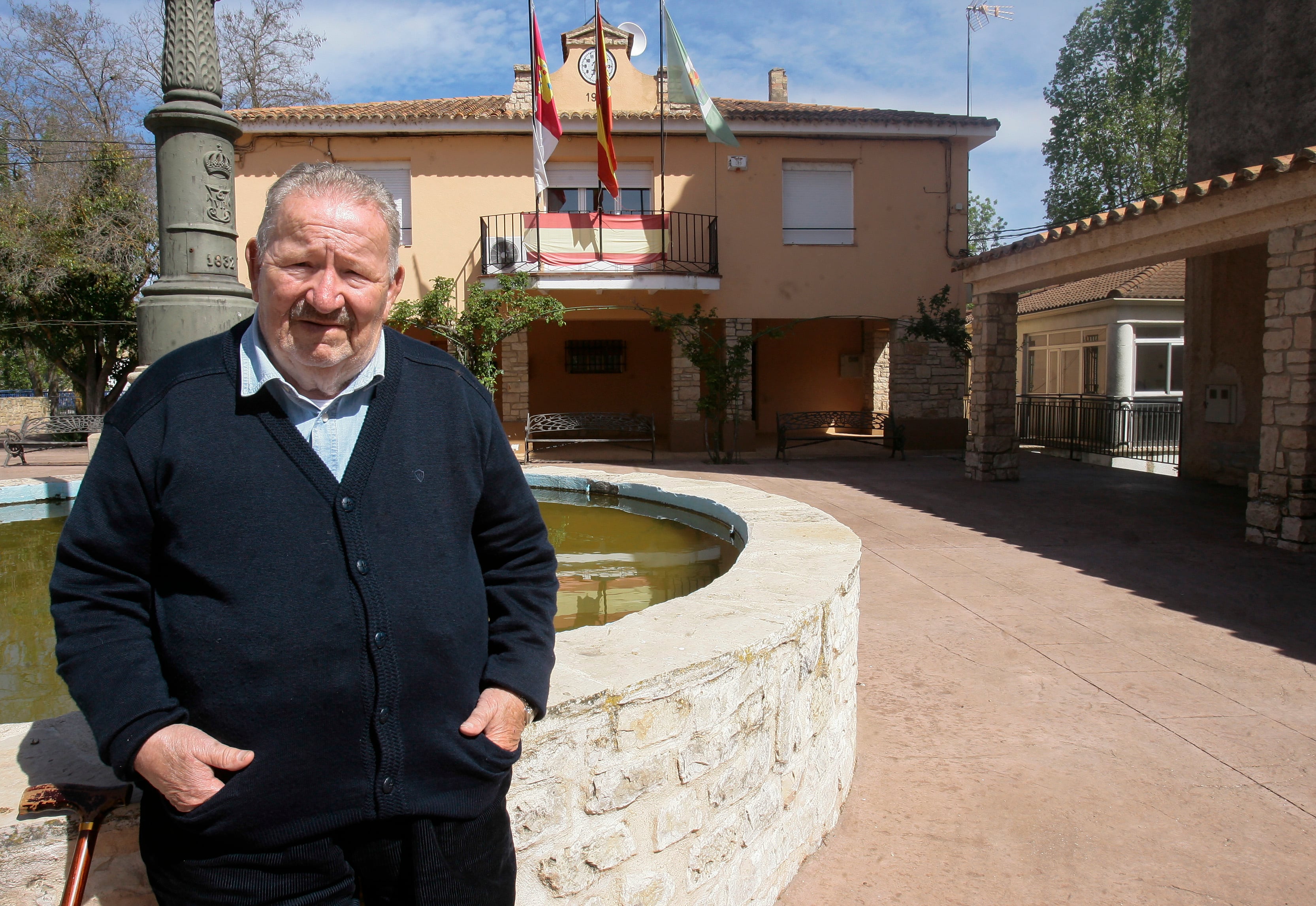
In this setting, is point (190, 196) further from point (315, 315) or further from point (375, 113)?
point (375, 113)

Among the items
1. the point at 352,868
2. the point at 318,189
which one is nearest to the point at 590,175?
the point at 318,189

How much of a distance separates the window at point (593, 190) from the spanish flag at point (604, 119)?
1.50 meters

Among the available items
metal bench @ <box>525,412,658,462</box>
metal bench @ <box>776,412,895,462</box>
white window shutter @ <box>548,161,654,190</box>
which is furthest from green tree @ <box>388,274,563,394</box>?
metal bench @ <box>776,412,895,462</box>

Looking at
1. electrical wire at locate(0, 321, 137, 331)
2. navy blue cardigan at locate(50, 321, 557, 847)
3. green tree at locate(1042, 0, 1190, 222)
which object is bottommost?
navy blue cardigan at locate(50, 321, 557, 847)

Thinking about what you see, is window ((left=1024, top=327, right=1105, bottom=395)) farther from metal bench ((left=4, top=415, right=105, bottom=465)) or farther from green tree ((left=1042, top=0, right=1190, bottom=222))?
metal bench ((left=4, top=415, right=105, bottom=465))

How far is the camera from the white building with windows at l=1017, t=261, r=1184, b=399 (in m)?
17.8

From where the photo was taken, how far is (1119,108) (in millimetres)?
27156

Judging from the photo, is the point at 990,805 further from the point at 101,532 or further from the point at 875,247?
the point at 875,247

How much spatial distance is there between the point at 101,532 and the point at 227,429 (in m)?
0.21

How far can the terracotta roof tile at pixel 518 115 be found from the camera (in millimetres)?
14125

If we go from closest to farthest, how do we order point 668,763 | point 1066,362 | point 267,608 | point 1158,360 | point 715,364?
1. point 267,608
2. point 668,763
3. point 715,364
4. point 1158,360
5. point 1066,362

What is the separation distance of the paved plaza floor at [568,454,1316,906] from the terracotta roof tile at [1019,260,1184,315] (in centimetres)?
1164

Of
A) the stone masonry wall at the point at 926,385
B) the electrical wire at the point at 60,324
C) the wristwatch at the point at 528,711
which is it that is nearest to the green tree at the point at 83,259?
the electrical wire at the point at 60,324

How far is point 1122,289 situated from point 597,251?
11.3 metres
